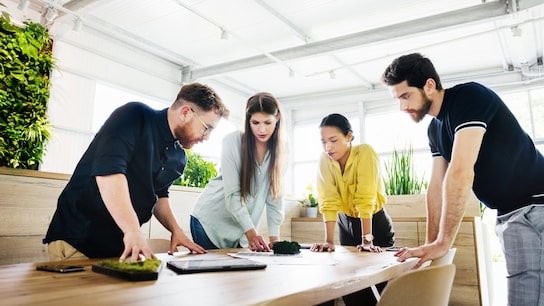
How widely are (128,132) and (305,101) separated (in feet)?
20.7

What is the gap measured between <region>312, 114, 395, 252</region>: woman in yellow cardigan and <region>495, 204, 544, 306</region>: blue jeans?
2.37 feet

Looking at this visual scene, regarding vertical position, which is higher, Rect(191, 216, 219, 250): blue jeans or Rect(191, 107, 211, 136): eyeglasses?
Rect(191, 107, 211, 136): eyeglasses

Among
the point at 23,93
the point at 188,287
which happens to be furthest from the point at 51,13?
the point at 188,287

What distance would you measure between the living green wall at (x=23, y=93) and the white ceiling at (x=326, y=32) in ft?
1.82

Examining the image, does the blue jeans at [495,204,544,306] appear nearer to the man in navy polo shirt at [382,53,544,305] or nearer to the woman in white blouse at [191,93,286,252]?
the man in navy polo shirt at [382,53,544,305]

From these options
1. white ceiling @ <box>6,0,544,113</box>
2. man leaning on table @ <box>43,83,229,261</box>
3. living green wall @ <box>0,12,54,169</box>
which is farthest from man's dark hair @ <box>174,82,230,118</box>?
white ceiling @ <box>6,0,544,113</box>

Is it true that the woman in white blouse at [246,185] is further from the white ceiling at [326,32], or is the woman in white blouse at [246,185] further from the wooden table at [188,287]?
the white ceiling at [326,32]

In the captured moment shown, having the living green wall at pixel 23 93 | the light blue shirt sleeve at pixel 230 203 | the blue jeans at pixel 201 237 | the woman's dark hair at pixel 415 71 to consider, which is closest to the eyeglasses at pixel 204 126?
the light blue shirt sleeve at pixel 230 203

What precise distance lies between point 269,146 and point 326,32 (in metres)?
3.67

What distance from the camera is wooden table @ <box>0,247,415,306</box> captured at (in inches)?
23.8

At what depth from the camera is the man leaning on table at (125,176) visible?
3.67 ft

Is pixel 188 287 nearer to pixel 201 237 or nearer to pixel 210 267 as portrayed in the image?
pixel 210 267

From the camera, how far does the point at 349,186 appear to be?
6.95 ft

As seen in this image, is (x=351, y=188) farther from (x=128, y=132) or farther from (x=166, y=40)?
(x=166, y=40)
